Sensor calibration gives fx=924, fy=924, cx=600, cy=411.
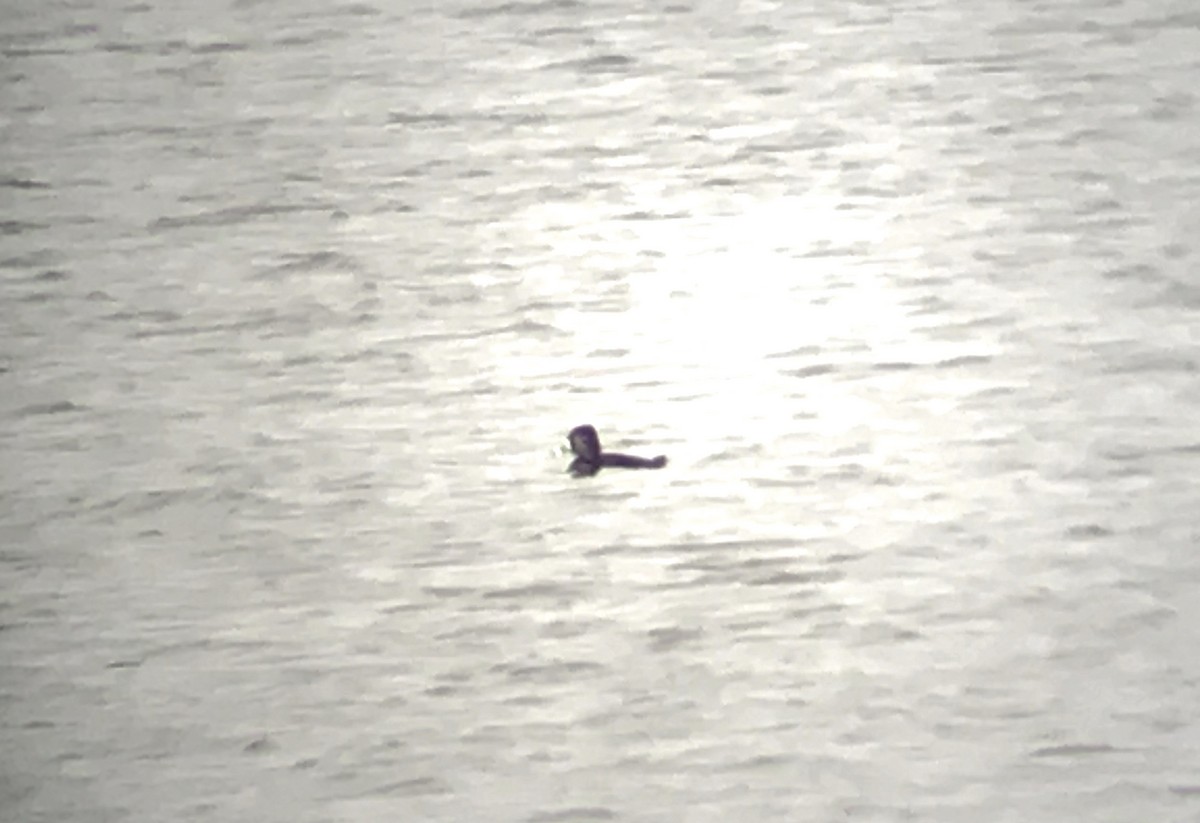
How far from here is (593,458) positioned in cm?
47

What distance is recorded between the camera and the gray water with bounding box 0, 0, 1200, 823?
466mm

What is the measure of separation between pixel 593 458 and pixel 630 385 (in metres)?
0.04

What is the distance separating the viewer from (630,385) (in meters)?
0.47

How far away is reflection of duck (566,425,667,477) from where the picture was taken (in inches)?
18.5

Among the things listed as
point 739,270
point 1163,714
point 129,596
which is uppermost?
point 739,270

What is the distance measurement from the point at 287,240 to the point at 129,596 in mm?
204

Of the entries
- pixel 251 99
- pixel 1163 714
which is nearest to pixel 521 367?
pixel 251 99

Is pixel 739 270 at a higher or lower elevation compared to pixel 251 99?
lower

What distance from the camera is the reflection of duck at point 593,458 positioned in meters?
0.47

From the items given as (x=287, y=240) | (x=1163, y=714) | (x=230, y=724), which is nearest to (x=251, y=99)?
(x=287, y=240)

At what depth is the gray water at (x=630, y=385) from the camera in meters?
0.47

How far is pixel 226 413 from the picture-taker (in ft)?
1.56

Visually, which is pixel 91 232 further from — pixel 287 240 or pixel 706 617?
pixel 706 617

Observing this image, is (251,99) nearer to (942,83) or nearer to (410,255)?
(410,255)
